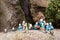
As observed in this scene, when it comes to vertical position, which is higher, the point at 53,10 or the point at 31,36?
the point at 53,10

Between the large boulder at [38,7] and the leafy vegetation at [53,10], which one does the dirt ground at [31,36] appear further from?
the large boulder at [38,7]

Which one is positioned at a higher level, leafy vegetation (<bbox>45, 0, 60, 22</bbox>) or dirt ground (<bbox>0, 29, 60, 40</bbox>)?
leafy vegetation (<bbox>45, 0, 60, 22</bbox>)

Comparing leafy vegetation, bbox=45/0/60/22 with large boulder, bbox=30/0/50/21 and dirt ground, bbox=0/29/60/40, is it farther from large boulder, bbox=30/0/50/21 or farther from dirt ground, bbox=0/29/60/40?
dirt ground, bbox=0/29/60/40

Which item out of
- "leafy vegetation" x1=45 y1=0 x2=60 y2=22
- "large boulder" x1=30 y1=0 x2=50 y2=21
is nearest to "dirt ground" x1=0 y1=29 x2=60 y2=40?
"leafy vegetation" x1=45 y1=0 x2=60 y2=22

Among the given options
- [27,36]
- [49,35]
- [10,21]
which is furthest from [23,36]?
[10,21]

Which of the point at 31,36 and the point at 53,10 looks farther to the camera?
the point at 53,10

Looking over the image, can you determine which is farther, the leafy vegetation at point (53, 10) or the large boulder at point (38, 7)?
the large boulder at point (38, 7)

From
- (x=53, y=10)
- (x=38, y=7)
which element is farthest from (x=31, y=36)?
(x=38, y=7)

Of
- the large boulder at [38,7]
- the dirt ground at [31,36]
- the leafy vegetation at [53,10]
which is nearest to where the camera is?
the dirt ground at [31,36]

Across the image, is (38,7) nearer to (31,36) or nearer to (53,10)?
(53,10)

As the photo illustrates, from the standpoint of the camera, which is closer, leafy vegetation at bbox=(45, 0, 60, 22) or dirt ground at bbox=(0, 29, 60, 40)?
dirt ground at bbox=(0, 29, 60, 40)

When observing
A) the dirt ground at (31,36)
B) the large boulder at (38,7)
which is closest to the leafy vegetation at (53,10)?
the large boulder at (38,7)

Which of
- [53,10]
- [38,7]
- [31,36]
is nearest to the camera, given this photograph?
[31,36]

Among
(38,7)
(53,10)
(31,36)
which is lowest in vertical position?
(31,36)
